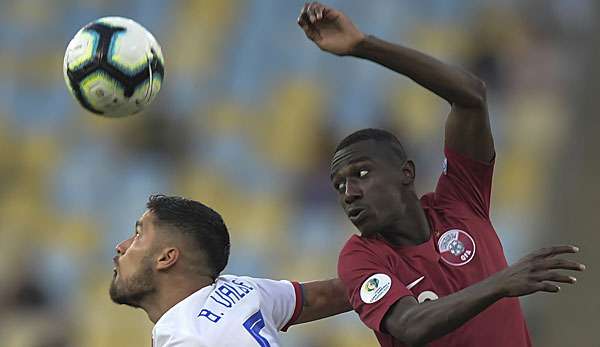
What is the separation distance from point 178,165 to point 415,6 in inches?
117

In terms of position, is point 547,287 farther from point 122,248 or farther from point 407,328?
point 122,248

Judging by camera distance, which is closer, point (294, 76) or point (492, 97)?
point (492, 97)

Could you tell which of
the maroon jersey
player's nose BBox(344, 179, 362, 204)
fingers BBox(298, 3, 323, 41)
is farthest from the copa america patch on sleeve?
fingers BBox(298, 3, 323, 41)

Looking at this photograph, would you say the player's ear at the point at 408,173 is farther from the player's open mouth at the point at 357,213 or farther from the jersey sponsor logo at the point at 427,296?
the jersey sponsor logo at the point at 427,296

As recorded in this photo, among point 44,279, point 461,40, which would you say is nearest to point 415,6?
point 461,40

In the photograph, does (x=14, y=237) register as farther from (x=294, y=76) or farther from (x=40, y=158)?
(x=294, y=76)

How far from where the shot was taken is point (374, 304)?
4.46m

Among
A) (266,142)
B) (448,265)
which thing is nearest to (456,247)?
(448,265)

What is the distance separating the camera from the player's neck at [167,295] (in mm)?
4875

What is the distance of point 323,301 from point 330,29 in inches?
53.1

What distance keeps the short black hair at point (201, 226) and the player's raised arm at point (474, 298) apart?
0.89 m

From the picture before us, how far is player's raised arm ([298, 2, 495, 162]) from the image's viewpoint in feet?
14.4

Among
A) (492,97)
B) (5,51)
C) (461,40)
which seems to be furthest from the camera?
(5,51)

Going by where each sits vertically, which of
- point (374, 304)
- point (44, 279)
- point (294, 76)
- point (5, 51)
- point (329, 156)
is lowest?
point (374, 304)
